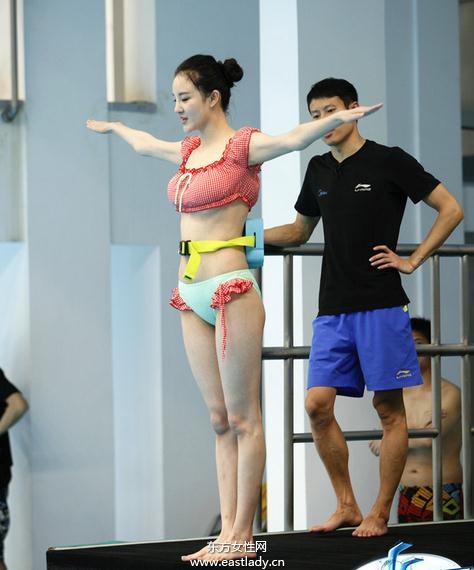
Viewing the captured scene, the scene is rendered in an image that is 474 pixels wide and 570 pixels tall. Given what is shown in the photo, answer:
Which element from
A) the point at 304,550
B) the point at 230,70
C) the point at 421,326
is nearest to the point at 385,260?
the point at 230,70

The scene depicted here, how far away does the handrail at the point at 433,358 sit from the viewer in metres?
3.93

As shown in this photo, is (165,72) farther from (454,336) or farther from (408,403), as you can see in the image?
(408,403)

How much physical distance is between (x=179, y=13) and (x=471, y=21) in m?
1.88

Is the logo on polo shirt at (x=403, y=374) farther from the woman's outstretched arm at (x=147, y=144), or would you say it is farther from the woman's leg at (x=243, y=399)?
the woman's outstretched arm at (x=147, y=144)

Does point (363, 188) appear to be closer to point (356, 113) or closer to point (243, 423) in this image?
point (356, 113)

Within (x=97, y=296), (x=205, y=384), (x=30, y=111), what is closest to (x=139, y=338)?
(x=97, y=296)

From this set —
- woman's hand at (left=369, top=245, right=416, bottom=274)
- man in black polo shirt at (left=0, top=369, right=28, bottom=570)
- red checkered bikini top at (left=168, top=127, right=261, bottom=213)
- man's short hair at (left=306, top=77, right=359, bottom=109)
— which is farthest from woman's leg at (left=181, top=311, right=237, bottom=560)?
man in black polo shirt at (left=0, top=369, right=28, bottom=570)

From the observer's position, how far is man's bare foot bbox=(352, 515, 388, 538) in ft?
11.5

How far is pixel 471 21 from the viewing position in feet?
23.6

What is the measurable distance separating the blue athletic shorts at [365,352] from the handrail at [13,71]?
4.25 meters

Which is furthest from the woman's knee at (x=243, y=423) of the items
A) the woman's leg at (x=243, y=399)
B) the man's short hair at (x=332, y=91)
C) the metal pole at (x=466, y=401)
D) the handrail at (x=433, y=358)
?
the metal pole at (x=466, y=401)

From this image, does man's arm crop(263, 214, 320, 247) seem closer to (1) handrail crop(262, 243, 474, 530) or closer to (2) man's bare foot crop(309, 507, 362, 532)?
(1) handrail crop(262, 243, 474, 530)

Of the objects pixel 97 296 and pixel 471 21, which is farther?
pixel 97 296

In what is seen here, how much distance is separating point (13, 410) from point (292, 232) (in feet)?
11.9
